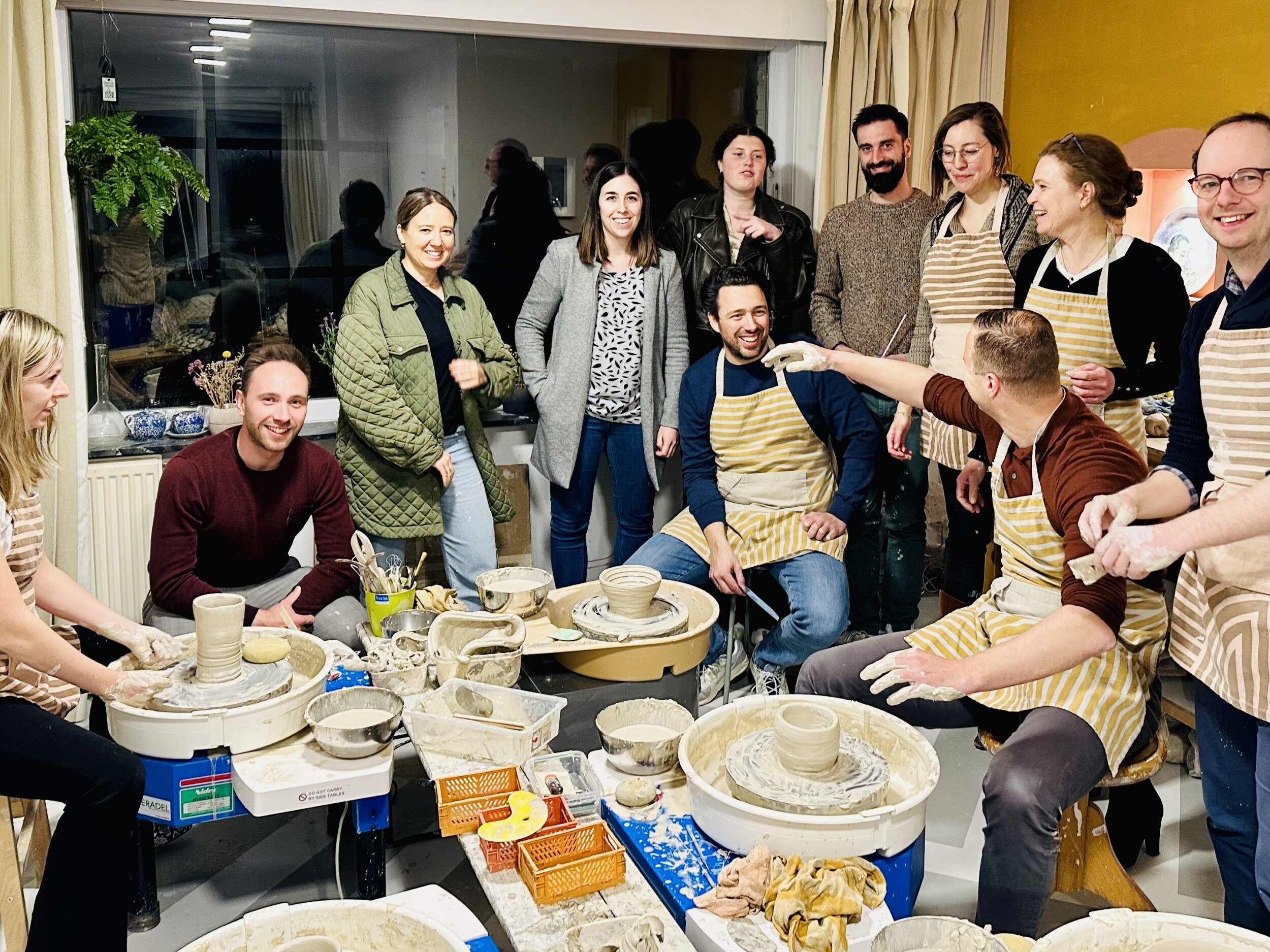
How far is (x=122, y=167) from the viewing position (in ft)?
10.9

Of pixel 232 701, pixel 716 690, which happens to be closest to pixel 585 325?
pixel 716 690

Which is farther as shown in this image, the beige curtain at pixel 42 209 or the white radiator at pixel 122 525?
the white radiator at pixel 122 525

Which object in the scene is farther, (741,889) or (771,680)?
(771,680)

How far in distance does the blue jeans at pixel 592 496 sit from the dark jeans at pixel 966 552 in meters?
0.95

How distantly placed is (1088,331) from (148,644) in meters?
2.20

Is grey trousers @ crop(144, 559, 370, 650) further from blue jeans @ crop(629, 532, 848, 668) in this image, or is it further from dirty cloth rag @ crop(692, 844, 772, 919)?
dirty cloth rag @ crop(692, 844, 772, 919)

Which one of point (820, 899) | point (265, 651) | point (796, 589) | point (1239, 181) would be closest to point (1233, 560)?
point (1239, 181)

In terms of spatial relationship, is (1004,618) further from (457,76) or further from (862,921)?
(457,76)

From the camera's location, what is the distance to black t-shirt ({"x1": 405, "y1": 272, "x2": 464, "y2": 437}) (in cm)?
335

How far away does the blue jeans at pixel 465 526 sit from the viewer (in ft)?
11.5

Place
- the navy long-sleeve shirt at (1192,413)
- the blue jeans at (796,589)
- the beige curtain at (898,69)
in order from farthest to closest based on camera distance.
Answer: the beige curtain at (898,69), the blue jeans at (796,589), the navy long-sleeve shirt at (1192,413)

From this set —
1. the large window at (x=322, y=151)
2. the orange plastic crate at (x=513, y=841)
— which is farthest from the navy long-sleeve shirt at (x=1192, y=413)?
the large window at (x=322, y=151)

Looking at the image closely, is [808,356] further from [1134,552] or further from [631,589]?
[1134,552]

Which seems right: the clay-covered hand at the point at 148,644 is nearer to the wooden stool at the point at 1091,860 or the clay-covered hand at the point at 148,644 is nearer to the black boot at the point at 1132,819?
the wooden stool at the point at 1091,860
